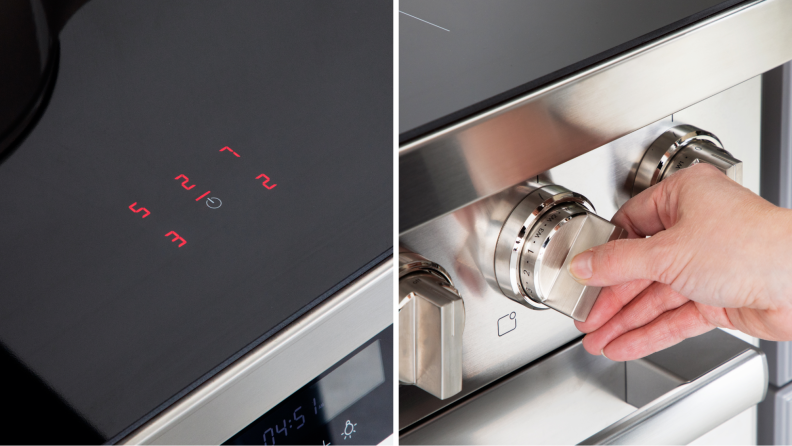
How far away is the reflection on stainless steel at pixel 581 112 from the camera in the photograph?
373 mm

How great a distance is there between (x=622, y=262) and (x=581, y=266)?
4 cm

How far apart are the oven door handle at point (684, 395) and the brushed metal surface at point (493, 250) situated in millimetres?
80

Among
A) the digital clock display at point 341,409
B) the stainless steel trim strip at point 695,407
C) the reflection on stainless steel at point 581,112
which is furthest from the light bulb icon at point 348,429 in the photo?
the stainless steel trim strip at point 695,407

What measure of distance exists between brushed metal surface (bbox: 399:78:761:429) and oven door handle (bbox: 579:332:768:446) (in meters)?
0.08

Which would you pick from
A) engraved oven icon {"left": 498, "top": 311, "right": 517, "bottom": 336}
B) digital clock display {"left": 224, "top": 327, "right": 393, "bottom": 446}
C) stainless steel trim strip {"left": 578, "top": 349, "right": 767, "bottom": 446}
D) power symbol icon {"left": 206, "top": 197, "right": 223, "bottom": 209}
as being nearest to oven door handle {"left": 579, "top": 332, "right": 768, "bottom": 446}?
stainless steel trim strip {"left": 578, "top": 349, "right": 767, "bottom": 446}

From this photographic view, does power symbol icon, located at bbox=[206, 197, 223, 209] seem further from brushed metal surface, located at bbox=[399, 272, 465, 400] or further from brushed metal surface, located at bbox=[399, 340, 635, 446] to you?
brushed metal surface, located at bbox=[399, 340, 635, 446]

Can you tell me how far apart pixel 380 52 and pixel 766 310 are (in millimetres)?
374

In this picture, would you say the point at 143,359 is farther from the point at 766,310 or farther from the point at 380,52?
the point at 766,310

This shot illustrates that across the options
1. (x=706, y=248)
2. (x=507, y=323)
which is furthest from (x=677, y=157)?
(x=507, y=323)

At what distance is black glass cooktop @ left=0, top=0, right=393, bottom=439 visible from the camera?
325mm

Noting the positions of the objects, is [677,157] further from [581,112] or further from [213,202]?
[213,202]

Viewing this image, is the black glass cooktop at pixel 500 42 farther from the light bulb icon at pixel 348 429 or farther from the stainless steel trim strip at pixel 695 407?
the stainless steel trim strip at pixel 695 407

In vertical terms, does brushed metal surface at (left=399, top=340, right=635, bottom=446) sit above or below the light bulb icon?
below

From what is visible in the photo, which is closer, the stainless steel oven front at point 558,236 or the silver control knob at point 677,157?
the stainless steel oven front at point 558,236
